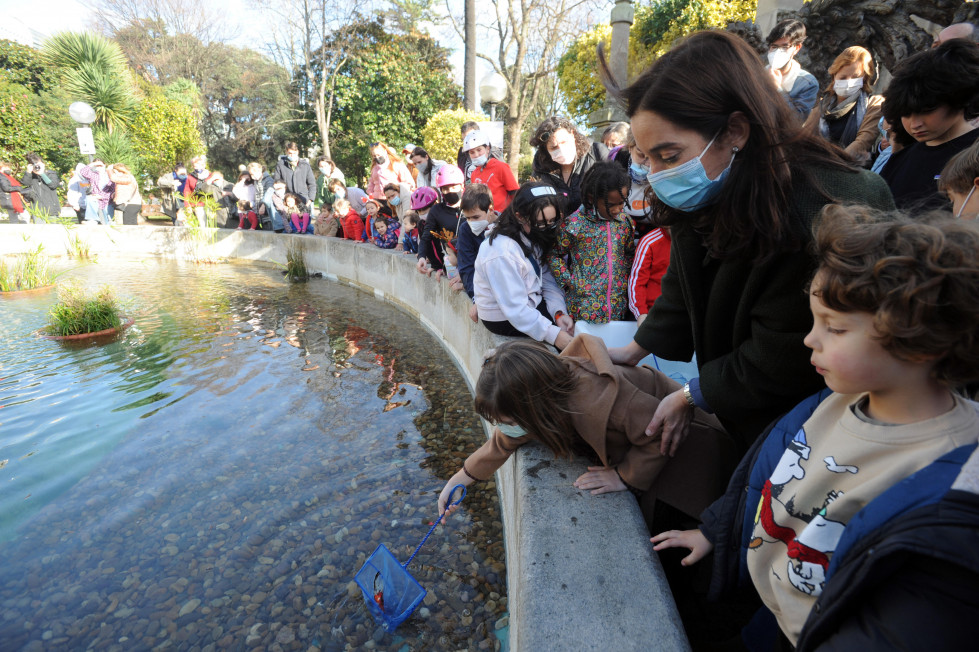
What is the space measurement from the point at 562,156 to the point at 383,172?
213 inches

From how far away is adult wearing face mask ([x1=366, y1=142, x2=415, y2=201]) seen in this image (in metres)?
8.79

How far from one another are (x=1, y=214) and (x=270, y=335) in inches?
604

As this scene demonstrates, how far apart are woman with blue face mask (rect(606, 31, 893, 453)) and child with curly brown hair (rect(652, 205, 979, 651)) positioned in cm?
18

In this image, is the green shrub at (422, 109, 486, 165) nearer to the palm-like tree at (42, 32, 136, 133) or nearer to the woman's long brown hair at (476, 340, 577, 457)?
the palm-like tree at (42, 32, 136, 133)

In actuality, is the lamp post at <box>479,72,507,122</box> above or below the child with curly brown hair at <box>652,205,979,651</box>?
→ above

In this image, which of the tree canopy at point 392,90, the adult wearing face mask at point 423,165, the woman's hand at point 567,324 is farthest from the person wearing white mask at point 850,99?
the tree canopy at point 392,90

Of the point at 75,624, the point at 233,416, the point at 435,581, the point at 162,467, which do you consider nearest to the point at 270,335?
the point at 233,416

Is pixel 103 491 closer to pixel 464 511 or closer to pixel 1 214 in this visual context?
pixel 464 511

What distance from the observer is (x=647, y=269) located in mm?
2951

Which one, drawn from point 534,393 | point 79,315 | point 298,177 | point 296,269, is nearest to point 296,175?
point 298,177

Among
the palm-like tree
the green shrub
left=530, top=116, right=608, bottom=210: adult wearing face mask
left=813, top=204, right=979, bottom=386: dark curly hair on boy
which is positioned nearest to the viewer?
left=813, top=204, right=979, bottom=386: dark curly hair on boy

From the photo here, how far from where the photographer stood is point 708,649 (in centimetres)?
164

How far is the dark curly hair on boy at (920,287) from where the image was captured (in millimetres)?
869

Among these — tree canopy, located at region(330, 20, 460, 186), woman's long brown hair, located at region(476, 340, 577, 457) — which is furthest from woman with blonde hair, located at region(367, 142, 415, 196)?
tree canopy, located at region(330, 20, 460, 186)
